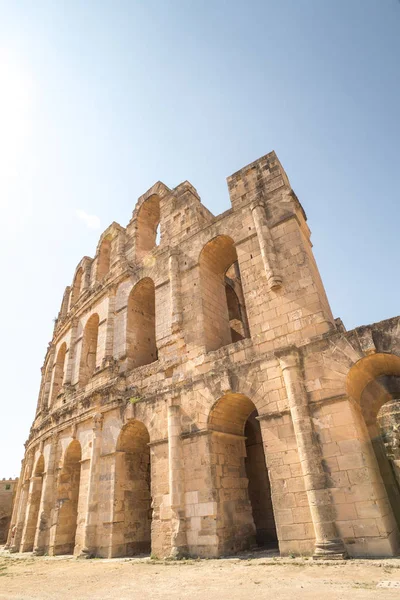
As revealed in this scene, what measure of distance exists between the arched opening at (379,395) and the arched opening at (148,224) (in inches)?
418

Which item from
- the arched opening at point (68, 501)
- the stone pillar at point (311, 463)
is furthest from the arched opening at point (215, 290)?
the arched opening at point (68, 501)

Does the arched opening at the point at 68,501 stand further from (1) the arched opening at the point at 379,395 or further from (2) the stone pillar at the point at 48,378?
(1) the arched opening at the point at 379,395

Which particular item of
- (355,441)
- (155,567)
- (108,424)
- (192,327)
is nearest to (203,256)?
(192,327)

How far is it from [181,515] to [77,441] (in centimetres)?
611

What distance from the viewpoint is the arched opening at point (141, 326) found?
1366 cm

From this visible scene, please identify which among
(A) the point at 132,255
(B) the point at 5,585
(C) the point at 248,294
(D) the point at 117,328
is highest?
(A) the point at 132,255

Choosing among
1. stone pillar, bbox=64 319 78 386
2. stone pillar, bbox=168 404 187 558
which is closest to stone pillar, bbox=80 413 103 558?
stone pillar, bbox=168 404 187 558

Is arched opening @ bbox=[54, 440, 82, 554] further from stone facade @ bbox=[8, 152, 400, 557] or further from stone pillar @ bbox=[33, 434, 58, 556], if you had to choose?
stone pillar @ bbox=[33, 434, 58, 556]

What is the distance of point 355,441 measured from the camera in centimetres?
718

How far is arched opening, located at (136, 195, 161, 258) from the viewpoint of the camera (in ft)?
54.2

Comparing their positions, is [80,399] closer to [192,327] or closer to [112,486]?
[112,486]

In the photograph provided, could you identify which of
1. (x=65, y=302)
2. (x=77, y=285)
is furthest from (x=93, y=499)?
(x=65, y=302)

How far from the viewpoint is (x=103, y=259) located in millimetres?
18844

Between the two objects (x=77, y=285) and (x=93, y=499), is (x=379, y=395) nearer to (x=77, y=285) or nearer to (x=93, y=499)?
(x=93, y=499)
